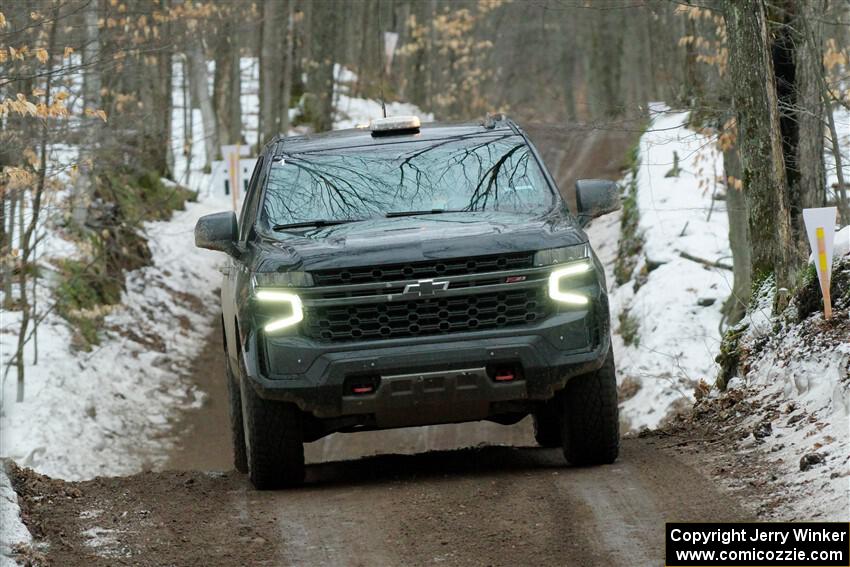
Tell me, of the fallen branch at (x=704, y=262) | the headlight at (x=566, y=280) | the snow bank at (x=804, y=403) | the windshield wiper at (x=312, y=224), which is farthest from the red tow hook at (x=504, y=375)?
the fallen branch at (x=704, y=262)

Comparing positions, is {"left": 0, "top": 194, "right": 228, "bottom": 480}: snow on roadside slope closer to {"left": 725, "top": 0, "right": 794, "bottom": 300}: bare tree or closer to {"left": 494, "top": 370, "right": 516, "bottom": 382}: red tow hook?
{"left": 725, "top": 0, "right": 794, "bottom": 300}: bare tree

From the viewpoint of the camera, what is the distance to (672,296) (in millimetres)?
18609

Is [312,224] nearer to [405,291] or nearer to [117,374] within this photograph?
[405,291]

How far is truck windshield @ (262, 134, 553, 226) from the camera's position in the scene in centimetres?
829

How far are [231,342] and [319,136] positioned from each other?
5.12 feet

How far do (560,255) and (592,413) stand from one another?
40.9 inches

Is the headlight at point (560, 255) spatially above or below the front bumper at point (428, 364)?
above

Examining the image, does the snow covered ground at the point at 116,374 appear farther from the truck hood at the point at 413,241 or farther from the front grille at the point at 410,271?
the front grille at the point at 410,271

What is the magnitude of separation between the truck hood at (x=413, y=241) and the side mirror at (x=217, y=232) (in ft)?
1.28

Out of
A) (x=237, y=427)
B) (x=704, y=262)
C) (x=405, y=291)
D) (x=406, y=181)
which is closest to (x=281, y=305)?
(x=405, y=291)

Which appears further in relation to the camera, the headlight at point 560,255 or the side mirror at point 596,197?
the side mirror at point 596,197

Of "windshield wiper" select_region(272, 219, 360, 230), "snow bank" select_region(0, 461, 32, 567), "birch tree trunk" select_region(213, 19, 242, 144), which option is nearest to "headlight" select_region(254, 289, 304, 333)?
"windshield wiper" select_region(272, 219, 360, 230)

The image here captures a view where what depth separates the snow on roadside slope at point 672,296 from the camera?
16.0m

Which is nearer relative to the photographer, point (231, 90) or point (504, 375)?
point (504, 375)
